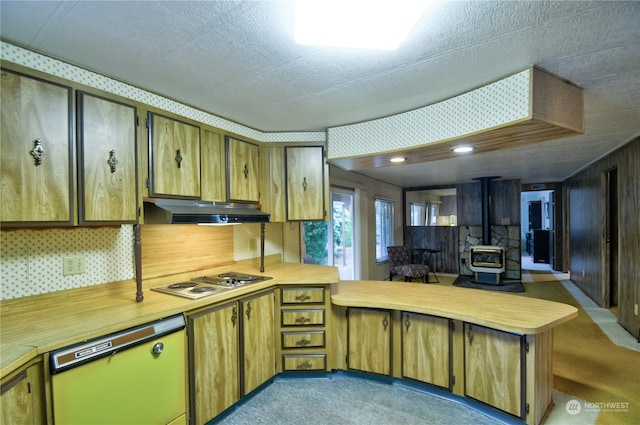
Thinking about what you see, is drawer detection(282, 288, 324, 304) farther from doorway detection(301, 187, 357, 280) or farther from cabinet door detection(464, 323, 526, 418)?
doorway detection(301, 187, 357, 280)

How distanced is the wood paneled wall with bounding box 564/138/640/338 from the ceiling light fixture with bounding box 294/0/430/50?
367cm

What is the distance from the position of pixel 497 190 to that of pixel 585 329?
376 cm

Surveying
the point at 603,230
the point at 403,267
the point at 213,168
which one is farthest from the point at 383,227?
the point at 213,168

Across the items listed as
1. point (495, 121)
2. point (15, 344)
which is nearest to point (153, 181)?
point (15, 344)

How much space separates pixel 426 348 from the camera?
226cm

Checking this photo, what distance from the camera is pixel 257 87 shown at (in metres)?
1.99

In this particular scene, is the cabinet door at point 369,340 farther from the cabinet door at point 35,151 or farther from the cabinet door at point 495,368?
the cabinet door at point 35,151

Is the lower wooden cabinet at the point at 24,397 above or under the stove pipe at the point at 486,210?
under

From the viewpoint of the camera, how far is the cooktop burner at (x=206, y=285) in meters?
2.02

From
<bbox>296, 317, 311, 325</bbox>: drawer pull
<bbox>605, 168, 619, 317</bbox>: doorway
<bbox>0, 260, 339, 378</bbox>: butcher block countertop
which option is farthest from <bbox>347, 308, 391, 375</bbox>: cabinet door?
<bbox>605, 168, 619, 317</bbox>: doorway

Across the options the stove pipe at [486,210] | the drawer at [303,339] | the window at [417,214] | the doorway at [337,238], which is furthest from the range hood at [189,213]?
the window at [417,214]

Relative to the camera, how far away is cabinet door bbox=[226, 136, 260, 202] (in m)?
2.55

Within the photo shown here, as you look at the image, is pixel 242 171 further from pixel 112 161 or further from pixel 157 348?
pixel 157 348

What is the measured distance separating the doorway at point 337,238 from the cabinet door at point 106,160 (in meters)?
2.77
